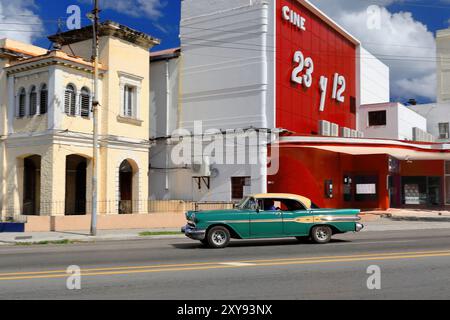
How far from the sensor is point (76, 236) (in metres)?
20.0

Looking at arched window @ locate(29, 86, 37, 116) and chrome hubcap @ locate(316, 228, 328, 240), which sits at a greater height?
arched window @ locate(29, 86, 37, 116)

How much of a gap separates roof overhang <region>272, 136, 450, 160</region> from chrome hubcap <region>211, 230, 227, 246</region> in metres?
15.0

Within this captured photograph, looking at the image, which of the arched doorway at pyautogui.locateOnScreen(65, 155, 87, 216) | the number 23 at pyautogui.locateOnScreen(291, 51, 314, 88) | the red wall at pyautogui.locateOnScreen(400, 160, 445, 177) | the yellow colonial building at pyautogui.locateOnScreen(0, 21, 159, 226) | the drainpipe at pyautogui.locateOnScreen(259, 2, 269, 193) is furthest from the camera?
the red wall at pyautogui.locateOnScreen(400, 160, 445, 177)

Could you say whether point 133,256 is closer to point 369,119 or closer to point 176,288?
point 176,288

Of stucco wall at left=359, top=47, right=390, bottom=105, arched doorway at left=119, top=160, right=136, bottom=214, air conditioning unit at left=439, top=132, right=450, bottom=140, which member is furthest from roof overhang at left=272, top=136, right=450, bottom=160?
air conditioning unit at left=439, top=132, right=450, bottom=140

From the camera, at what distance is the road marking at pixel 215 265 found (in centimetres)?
1000

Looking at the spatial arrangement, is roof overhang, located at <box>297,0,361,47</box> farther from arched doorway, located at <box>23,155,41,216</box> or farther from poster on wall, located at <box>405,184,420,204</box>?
arched doorway, located at <box>23,155,41,216</box>

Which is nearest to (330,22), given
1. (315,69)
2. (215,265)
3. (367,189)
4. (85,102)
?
(315,69)

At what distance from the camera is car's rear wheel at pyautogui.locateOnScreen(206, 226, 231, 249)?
48.8 ft

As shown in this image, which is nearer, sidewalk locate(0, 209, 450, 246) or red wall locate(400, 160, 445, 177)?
sidewalk locate(0, 209, 450, 246)

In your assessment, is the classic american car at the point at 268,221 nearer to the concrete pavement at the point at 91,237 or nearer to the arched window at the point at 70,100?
the concrete pavement at the point at 91,237

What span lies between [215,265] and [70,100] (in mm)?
16413
